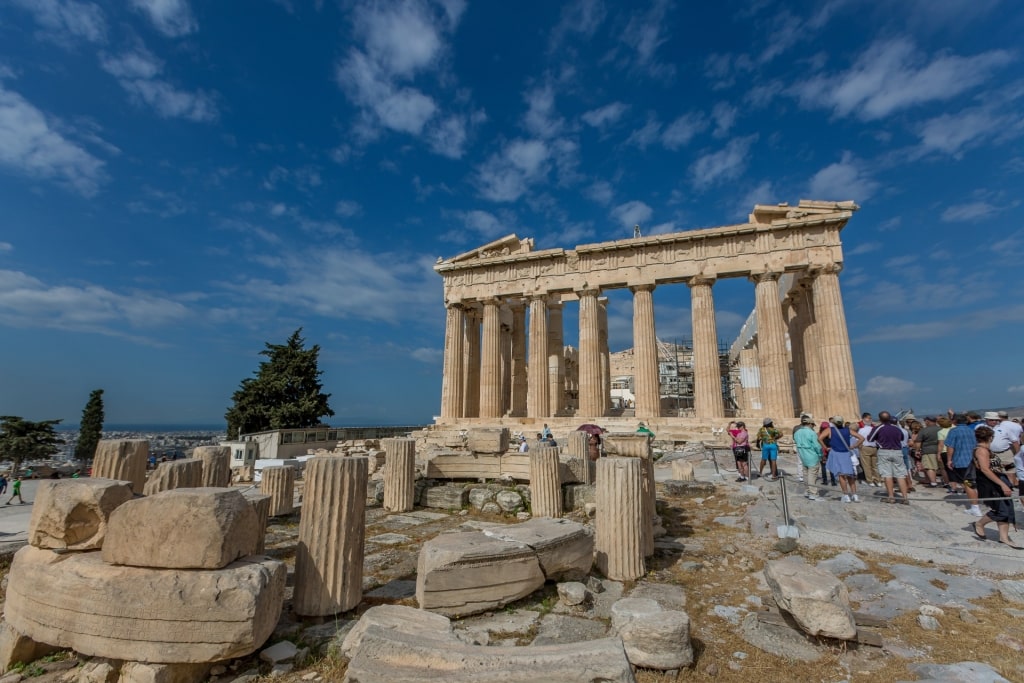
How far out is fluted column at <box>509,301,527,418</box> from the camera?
3041cm

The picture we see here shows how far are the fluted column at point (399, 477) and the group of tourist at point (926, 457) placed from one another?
7.86 metres

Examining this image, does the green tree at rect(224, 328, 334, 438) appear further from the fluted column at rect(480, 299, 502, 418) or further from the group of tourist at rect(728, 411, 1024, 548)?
the group of tourist at rect(728, 411, 1024, 548)

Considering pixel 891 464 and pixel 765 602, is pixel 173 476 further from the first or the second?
pixel 891 464

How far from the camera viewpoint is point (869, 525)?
7.76 metres

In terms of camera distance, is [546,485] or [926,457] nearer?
[546,485]

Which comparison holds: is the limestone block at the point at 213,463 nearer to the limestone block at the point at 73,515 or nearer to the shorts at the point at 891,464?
the limestone block at the point at 73,515

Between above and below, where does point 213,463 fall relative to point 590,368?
below

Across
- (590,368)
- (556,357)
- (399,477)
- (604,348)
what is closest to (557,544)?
(399,477)

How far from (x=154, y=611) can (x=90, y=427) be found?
4859cm

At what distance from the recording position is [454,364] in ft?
90.7

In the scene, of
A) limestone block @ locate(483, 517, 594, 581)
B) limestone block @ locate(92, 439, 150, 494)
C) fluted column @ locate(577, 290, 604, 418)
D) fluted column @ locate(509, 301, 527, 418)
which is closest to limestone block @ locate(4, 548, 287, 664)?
limestone block @ locate(483, 517, 594, 581)

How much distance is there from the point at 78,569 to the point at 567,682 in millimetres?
4020

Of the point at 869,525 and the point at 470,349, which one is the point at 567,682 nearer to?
the point at 869,525

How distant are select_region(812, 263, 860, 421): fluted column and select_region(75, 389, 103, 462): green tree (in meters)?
51.6
